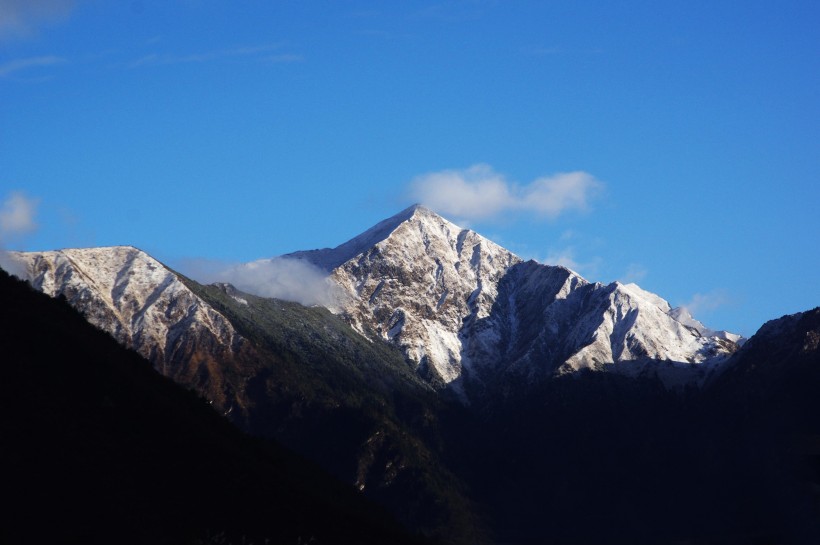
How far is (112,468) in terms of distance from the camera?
522 feet

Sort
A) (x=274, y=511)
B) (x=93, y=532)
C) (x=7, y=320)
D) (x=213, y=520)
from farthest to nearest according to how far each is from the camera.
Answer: (x=7, y=320) → (x=274, y=511) → (x=213, y=520) → (x=93, y=532)

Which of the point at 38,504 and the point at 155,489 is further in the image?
the point at 155,489

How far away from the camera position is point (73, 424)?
164500 millimetres

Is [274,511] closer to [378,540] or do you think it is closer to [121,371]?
[378,540]

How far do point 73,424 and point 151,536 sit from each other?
966 inches

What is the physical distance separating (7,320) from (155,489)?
38032 mm

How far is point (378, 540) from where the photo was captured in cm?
17912

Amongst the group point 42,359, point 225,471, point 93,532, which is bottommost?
point 93,532

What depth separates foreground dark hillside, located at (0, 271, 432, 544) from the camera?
144 meters

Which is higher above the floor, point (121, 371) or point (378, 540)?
point (121, 371)

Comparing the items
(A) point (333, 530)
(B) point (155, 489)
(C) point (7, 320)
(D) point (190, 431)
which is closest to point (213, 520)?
(B) point (155, 489)

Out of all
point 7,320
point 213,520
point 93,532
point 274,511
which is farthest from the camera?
point 7,320

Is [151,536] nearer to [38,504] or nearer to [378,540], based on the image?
[38,504]

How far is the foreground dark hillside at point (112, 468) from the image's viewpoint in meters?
144
